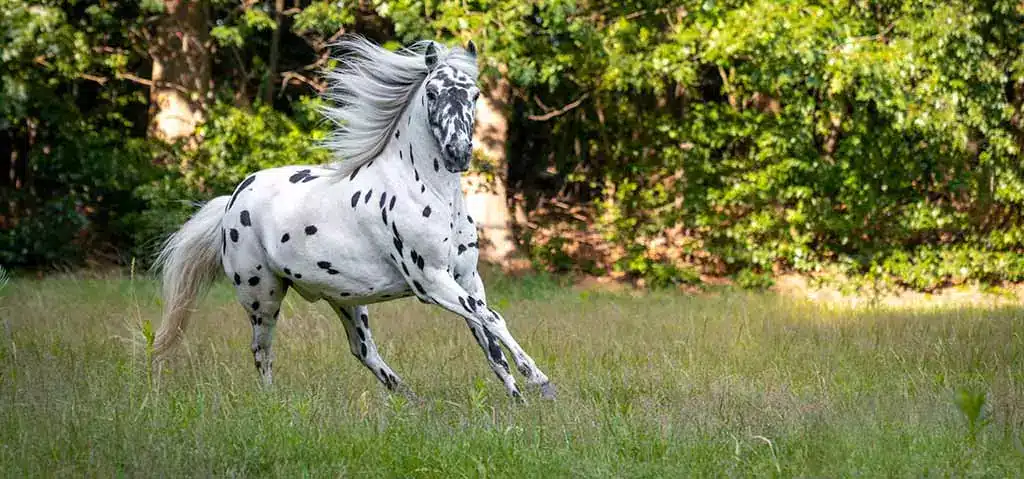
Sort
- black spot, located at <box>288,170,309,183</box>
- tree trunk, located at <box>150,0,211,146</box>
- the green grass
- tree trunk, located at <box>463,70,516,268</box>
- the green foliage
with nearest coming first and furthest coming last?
1. the green grass
2. black spot, located at <box>288,170,309,183</box>
3. the green foliage
4. tree trunk, located at <box>463,70,516,268</box>
5. tree trunk, located at <box>150,0,211,146</box>

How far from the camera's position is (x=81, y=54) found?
584 inches

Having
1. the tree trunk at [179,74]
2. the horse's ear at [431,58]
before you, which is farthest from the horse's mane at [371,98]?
the tree trunk at [179,74]

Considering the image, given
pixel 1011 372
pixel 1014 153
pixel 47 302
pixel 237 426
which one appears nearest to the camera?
pixel 237 426

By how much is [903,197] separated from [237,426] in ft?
37.2

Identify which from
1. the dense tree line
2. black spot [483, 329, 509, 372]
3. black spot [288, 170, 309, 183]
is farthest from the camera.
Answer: the dense tree line

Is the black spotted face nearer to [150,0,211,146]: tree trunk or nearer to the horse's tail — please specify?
the horse's tail

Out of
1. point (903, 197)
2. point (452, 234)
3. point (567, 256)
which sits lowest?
point (567, 256)

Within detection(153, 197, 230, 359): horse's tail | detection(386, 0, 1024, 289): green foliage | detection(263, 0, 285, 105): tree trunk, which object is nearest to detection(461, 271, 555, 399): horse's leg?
detection(153, 197, 230, 359): horse's tail

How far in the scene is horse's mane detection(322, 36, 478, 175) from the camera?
640cm

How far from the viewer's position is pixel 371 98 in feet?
21.3

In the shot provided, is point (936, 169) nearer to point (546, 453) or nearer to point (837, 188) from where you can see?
point (837, 188)

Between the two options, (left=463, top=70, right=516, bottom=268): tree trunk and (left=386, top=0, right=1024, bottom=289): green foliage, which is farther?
(left=463, top=70, right=516, bottom=268): tree trunk

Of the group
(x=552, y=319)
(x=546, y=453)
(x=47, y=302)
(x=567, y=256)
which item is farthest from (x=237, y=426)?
(x=567, y=256)

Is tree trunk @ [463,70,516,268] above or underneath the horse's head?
→ underneath
